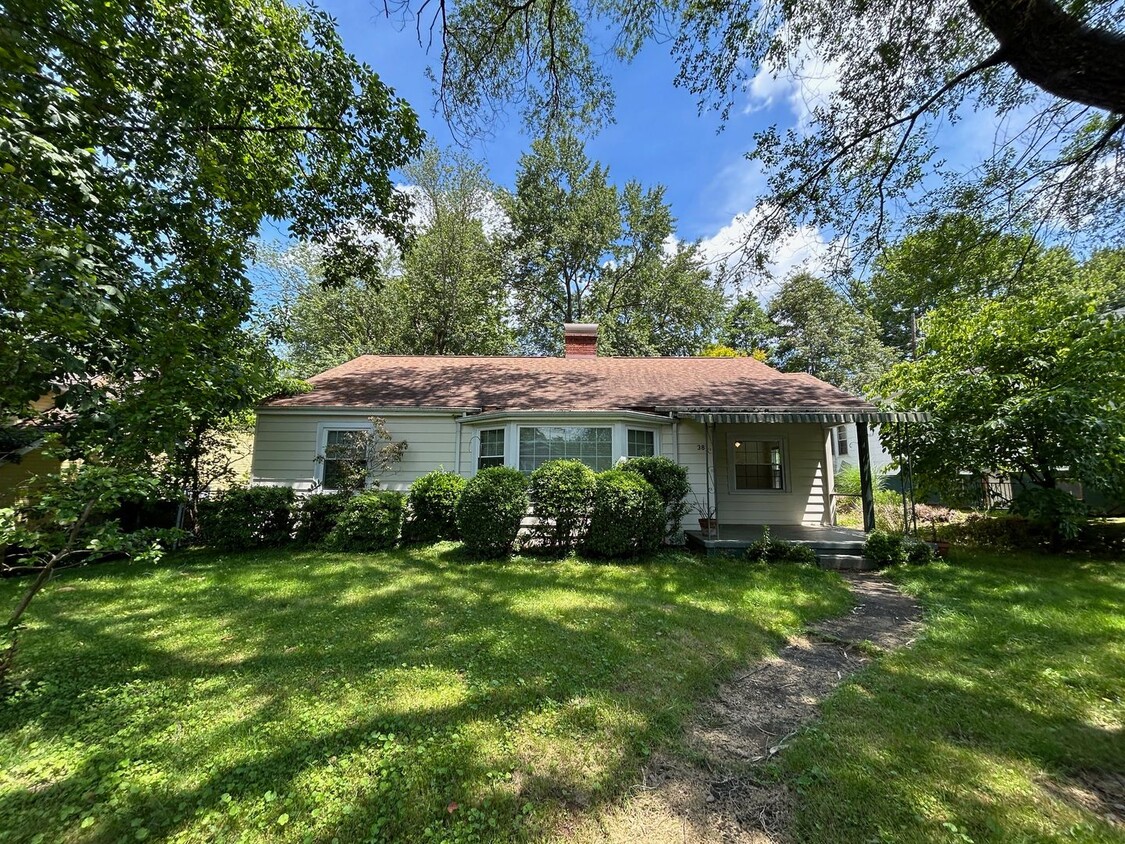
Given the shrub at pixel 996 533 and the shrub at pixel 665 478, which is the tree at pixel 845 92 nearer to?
the shrub at pixel 665 478

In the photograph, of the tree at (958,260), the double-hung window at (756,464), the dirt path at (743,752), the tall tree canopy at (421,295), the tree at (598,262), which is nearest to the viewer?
the dirt path at (743,752)

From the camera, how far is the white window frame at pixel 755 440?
10836 mm

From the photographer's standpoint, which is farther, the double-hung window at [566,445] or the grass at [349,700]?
the double-hung window at [566,445]

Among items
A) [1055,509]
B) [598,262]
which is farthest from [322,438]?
[598,262]

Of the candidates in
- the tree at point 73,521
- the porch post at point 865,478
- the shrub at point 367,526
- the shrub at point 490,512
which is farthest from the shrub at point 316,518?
the porch post at point 865,478

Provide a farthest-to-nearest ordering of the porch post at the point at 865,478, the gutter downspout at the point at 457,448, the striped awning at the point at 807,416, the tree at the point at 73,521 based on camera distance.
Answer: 1. the gutter downspout at the point at 457,448
2. the porch post at the point at 865,478
3. the striped awning at the point at 807,416
4. the tree at the point at 73,521

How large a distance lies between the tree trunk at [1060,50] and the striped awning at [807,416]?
5978 mm

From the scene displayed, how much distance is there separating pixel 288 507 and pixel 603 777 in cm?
790

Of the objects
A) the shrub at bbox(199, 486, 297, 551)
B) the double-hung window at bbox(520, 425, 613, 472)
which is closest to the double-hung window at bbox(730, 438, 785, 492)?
the double-hung window at bbox(520, 425, 613, 472)

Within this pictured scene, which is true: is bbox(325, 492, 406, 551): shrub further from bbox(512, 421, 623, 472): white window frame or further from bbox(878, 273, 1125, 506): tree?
bbox(878, 273, 1125, 506): tree

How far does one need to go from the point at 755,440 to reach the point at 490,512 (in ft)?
23.1

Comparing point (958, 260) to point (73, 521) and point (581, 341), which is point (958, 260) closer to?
point (73, 521)

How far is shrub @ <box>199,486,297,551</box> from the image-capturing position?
311 inches

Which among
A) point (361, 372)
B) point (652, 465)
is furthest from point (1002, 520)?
point (361, 372)
